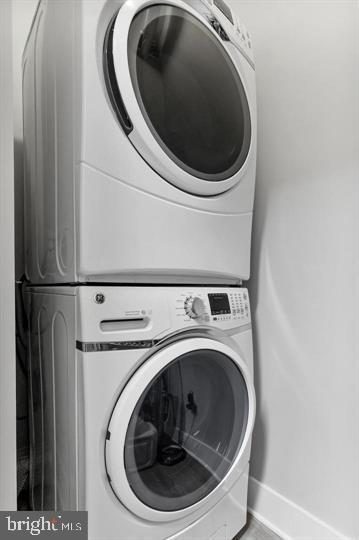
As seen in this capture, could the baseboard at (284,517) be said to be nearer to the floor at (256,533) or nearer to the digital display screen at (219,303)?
the floor at (256,533)

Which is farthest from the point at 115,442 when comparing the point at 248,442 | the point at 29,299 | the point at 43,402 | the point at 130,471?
the point at 29,299

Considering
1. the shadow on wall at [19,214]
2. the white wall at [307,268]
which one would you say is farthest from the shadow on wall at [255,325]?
the shadow on wall at [19,214]

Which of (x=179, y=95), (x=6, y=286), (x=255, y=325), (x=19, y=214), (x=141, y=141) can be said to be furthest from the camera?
(x=19, y=214)

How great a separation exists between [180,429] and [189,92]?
38.4 inches

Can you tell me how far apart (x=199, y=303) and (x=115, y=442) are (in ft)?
1.32

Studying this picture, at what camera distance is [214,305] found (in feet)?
3.19

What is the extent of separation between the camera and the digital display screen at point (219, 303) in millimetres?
966

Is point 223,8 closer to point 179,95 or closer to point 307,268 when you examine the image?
point 179,95

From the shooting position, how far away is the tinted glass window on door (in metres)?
0.82

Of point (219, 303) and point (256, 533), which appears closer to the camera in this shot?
point (219, 303)

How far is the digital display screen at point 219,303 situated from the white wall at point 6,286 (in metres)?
0.53

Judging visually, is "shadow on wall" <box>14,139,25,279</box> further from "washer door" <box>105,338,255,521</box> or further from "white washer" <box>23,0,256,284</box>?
"washer door" <box>105,338,255,521</box>

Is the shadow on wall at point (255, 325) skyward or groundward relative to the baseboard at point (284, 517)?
skyward

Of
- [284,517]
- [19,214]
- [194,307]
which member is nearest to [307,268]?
[194,307]
